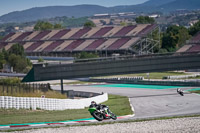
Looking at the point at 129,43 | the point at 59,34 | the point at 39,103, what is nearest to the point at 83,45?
the point at 129,43

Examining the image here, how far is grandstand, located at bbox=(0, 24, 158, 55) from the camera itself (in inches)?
4678

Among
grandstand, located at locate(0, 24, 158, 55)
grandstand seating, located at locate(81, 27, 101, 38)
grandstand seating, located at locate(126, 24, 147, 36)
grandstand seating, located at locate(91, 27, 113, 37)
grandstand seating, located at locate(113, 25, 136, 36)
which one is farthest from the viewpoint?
grandstand seating, located at locate(81, 27, 101, 38)

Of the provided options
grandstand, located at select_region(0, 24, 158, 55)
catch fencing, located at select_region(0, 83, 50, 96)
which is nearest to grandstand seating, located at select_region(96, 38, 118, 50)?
grandstand, located at select_region(0, 24, 158, 55)

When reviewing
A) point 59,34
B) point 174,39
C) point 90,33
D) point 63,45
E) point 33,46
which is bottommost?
point 33,46

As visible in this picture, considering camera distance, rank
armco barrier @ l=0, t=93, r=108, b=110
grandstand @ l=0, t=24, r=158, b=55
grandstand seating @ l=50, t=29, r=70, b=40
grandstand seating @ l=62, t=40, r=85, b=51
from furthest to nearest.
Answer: grandstand seating @ l=50, t=29, r=70, b=40 → grandstand seating @ l=62, t=40, r=85, b=51 → grandstand @ l=0, t=24, r=158, b=55 → armco barrier @ l=0, t=93, r=108, b=110

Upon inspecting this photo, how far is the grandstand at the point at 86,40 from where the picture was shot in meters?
119

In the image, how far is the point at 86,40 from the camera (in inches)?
5261

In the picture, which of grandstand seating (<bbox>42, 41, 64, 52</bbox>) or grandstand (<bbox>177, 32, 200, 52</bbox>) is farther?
grandstand seating (<bbox>42, 41, 64, 52</bbox>)

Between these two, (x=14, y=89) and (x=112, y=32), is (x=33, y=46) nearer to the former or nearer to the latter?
(x=112, y=32)

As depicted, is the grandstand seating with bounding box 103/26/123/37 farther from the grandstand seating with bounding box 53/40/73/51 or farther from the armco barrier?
the armco barrier

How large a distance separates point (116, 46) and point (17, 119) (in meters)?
85.8

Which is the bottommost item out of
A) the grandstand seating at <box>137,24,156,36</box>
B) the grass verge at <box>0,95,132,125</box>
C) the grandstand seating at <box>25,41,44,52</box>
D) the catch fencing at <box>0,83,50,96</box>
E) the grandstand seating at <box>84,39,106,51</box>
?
the grandstand seating at <box>25,41,44,52</box>

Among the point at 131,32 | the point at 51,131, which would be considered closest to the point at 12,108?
the point at 51,131

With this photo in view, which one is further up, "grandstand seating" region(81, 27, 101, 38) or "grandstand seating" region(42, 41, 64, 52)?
"grandstand seating" region(81, 27, 101, 38)
